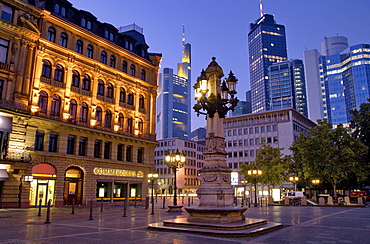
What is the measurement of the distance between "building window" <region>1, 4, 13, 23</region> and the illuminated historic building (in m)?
0.10

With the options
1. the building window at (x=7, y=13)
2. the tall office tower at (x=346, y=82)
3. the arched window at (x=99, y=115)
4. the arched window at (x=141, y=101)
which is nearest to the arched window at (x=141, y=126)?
the arched window at (x=141, y=101)

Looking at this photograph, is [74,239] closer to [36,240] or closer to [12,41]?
[36,240]

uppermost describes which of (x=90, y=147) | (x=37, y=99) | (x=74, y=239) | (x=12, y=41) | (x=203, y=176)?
(x=12, y=41)

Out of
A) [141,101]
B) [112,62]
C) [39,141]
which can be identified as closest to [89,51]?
[112,62]

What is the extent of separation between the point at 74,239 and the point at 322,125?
1838 inches

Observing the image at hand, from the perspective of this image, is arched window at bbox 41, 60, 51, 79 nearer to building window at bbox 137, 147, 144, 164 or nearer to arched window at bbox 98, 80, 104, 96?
arched window at bbox 98, 80, 104, 96

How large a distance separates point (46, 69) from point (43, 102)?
3.76m

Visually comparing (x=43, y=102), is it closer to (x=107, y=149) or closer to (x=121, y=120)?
(x=107, y=149)

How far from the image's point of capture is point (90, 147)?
36.8 meters

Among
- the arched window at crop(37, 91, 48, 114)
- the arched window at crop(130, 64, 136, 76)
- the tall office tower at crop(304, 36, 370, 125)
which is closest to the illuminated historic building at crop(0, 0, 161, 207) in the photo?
the arched window at crop(37, 91, 48, 114)

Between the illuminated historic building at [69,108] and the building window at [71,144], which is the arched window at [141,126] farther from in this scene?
the building window at [71,144]

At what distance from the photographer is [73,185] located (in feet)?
116

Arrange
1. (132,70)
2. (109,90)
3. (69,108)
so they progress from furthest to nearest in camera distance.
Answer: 1. (132,70)
2. (109,90)
3. (69,108)

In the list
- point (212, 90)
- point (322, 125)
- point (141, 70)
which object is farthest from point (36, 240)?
point (322, 125)
